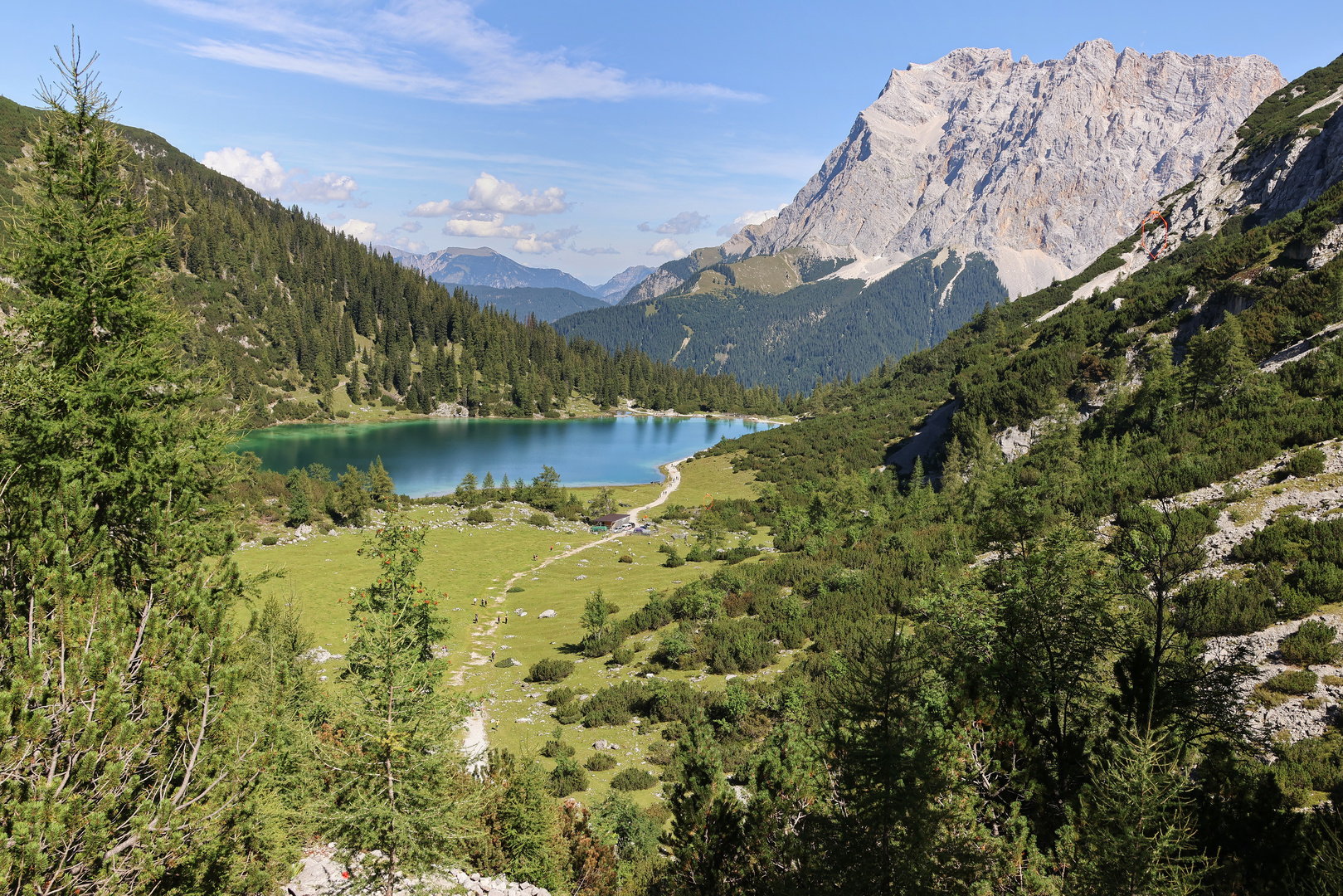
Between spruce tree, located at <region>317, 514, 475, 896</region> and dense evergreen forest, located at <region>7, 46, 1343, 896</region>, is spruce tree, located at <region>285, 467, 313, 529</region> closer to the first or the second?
dense evergreen forest, located at <region>7, 46, 1343, 896</region>

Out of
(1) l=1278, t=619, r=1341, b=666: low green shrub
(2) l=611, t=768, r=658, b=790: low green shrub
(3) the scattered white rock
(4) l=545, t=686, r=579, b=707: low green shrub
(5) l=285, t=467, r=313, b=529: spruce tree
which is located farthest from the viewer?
(5) l=285, t=467, r=313, b=529: spruce tree

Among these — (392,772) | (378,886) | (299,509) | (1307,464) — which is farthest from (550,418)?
(392,772)

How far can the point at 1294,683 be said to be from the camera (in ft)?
42.2

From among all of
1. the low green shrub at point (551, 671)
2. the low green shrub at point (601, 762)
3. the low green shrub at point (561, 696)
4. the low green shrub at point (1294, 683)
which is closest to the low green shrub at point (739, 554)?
the low green shrub at point (551, 671)

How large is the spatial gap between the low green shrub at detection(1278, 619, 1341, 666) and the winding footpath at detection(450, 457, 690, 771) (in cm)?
1716

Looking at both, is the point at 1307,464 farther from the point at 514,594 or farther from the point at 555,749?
the point at 514,594

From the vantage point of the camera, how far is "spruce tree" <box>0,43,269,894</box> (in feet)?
20.2

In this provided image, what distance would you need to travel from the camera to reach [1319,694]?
41.4 ft

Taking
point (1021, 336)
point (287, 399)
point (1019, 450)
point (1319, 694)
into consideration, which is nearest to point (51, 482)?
point (1319, 694)

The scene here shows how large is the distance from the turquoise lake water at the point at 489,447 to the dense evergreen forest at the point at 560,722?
68.4m

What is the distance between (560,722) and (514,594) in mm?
19440

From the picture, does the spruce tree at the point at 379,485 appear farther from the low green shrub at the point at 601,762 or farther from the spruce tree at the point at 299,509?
the low green shrub at the point at 601,762

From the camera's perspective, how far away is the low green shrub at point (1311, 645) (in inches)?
523

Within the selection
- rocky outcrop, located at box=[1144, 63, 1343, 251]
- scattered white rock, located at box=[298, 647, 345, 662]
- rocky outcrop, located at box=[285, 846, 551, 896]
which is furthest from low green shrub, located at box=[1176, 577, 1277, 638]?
rocky outcrop, located at box=[1144, 63, 1343, 251]
